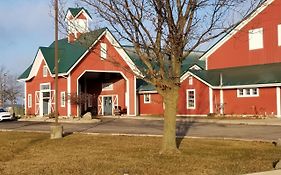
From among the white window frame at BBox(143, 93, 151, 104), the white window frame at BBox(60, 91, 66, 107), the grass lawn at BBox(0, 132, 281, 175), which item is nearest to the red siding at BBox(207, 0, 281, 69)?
the white window frame at BBox(143, 93, 151, 104)

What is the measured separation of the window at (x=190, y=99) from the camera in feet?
144

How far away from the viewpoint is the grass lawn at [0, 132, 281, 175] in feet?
42.3

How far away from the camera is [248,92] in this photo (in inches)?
1555

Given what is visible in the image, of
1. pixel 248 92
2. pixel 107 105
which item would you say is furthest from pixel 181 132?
pixel 107 105

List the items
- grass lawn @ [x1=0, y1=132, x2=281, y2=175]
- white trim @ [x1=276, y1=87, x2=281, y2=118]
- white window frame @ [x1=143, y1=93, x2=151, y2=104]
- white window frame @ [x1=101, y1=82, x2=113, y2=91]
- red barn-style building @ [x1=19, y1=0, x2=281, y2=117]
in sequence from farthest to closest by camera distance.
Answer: white window frame @ [x1=101, y1=82, x2=113, y2=91] < white window frame @ [x1=143, y1=93, x2=151, y2=104] < red barn-style building @ [x1=19, y1=0, x2=281, y2=117] < white trim @ [x1=276, y1=87, x2=281, y2=118] < grass lawn @ [x1=0, y1=132, x2=281, y2=175]

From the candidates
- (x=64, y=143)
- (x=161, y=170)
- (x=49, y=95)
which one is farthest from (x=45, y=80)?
(x=161, y=170)

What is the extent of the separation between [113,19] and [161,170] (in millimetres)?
5316

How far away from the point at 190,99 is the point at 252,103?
6.85 metres

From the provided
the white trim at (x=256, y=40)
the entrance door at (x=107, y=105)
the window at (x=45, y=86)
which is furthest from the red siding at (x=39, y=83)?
the white trim at (x=256, y=40)

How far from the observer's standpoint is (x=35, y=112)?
52.3m

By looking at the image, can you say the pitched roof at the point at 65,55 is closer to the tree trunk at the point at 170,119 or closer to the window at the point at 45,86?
the window at the point at 45,86

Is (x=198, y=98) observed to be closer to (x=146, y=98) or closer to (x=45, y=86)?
(x=146, y=98)

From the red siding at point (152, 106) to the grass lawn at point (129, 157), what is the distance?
26.7 meters

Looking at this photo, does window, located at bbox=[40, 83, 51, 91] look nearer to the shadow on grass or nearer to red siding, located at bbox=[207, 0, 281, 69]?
red siding, located at bbox=[207, 0, 281, 69]
